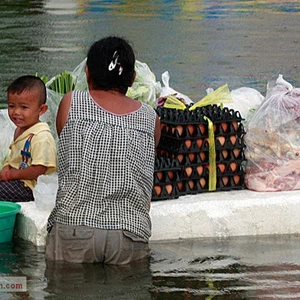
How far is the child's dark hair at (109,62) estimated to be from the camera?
5105mm

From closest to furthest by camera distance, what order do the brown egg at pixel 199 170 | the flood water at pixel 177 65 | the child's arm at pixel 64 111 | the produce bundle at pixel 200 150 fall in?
the flood water at pixel 177 65, the child's arm at pixel 64 111, the produce bundle at pixel 200 150, the brown egg at pixel 199 170

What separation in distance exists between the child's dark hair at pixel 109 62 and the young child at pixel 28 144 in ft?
2.65

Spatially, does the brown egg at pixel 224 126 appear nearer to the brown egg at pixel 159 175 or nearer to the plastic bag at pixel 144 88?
the brown egg at pixel 159 175

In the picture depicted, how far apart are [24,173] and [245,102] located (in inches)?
68.4

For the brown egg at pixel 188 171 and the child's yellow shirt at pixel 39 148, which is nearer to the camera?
the child's yellow shirt at pixel 39 148

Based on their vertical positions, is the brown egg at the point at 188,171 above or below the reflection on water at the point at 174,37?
below

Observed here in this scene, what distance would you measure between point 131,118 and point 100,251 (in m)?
0.72

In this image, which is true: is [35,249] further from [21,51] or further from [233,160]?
[21,51]

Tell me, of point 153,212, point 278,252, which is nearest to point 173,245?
point 153,212

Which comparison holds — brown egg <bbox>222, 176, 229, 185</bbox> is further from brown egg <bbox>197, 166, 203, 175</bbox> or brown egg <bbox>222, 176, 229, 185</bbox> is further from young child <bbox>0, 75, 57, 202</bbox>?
young child <bbox>0, 75, 57, 202</bbox>

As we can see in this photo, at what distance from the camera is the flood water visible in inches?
194

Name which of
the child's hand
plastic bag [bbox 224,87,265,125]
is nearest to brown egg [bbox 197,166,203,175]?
plastic bag [bbox 224,87,265,125]

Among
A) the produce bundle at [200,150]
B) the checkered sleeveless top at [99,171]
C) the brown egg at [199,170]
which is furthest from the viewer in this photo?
the brown egg at [199,170]

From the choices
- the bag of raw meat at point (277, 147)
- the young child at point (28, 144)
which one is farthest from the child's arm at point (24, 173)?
the bag of raw meat at point (277, 147)
